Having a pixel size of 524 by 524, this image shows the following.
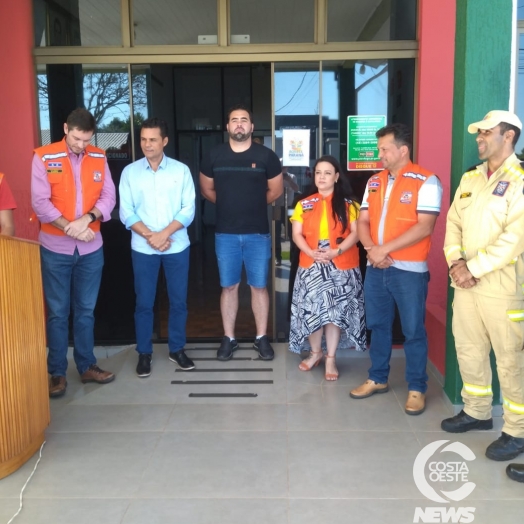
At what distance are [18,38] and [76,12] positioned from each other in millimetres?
480

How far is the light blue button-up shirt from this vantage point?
4.16 m

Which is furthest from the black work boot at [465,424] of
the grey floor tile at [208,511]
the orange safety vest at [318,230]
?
the orange safety vest at [318,230]

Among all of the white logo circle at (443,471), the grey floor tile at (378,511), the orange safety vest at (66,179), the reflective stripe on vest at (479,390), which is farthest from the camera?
the orange safety vest at (66,179)

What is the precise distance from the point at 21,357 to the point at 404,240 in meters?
2.17

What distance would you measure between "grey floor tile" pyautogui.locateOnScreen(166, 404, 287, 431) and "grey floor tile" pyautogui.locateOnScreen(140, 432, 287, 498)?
8 cm

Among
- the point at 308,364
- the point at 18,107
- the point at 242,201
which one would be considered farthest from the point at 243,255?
the point at 18,107

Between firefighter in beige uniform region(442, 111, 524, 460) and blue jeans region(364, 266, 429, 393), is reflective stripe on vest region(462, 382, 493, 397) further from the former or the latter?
blue jeans region(364, 266, 429, 393)

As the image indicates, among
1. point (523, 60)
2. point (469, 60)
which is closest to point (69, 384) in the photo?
point (469, 60)

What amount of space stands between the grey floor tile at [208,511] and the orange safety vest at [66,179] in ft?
6.38

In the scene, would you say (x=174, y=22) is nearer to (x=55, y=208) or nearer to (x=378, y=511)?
(x=55, y=208)

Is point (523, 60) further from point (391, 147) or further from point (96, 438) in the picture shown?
point (96, 438)

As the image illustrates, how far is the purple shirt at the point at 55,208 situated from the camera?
12.2ft

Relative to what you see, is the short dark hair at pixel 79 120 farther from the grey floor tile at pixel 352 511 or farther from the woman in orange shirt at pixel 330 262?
the grey floor tile at pixel 352 511

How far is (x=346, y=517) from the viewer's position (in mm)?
2496
